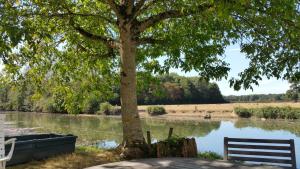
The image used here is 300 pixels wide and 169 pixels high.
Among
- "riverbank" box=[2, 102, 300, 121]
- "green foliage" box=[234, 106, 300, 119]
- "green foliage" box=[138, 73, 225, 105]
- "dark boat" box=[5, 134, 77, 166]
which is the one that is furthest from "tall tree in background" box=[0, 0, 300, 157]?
"green foliage" box=[138, 73, 225, 105]

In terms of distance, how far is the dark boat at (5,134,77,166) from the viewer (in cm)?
1139

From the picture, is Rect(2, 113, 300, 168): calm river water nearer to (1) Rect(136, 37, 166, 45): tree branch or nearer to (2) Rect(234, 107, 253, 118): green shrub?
(1) Rect(136, 37, 166, 45): tree branch

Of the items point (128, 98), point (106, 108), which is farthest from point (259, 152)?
point (106, 108)

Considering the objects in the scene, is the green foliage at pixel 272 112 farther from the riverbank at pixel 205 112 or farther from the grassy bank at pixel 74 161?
the grassy bank at pixel 74 161

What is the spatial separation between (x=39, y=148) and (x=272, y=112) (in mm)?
37490

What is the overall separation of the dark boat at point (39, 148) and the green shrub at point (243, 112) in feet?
127

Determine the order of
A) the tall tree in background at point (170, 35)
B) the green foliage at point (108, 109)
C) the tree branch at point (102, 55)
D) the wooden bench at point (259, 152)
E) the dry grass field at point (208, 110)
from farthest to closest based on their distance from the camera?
1. the green foliage at point (108, 109)
2. the dry grass field at point (208, 110)
3. the tree branch at point (102, 55)
4. the tall tree in background at point (170, 35)
5. the wooden bench at point (259, 152)

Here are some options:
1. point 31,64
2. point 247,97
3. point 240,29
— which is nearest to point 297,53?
point 240,29

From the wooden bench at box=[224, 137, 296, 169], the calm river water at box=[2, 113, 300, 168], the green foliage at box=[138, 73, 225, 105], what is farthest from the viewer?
the green foliage at box=[138, 73, 225, 105]

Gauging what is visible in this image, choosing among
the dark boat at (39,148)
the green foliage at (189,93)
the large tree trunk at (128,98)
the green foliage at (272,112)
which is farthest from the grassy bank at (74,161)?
the green foliage at (189,93)

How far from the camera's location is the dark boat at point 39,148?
1139 centimetres

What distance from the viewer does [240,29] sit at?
43.3 feet

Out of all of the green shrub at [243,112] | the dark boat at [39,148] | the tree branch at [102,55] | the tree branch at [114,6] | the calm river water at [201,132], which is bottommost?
the calm river water at [201,132]

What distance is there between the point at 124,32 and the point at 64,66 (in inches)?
167
